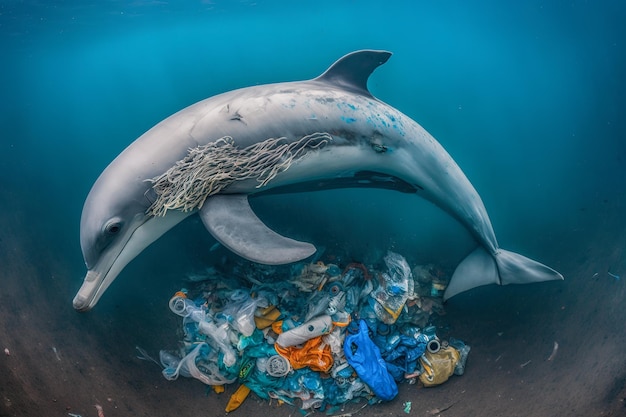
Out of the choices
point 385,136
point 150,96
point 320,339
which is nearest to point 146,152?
point 385,136

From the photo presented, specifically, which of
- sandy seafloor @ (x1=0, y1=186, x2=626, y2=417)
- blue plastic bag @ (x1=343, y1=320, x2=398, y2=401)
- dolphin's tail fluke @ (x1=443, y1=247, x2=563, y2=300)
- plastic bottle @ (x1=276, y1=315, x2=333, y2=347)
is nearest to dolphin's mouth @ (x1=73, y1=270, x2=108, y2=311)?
sandy seafloor @ (x1=0, y1=186, x2=626, y2=417)

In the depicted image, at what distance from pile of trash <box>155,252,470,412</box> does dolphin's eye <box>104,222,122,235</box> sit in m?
1.39

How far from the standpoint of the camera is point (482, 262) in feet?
12.5

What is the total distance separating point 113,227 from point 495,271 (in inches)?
136

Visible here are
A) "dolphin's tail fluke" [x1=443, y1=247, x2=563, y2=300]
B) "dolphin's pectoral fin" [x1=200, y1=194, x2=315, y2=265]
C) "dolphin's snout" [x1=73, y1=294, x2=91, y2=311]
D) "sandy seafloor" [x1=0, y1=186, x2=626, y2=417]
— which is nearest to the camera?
"dolphin's pectoral fin" [x1=200, y1=194, x2=315, y2=265]

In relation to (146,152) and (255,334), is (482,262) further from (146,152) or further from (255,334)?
(146,152)

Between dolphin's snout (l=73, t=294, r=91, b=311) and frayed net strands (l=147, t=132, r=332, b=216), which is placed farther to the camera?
dolphin's snout (l=73, t=294, r=91, b=311)

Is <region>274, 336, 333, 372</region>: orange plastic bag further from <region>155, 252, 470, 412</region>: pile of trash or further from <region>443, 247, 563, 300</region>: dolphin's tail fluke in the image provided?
<region>443, 247, 563, 300</region>: dolphin's tail fluke

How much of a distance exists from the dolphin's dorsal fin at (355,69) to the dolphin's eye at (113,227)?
5.91 feet

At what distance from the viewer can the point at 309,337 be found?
360 centimetres

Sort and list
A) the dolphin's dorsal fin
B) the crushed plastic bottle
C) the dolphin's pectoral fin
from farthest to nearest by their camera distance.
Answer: the crushed plastic bottle → the dolphin's dorsal fin → the dolphin's pectoral fin

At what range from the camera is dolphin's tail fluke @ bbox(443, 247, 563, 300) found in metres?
3.59

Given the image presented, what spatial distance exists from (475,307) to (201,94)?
162 inches

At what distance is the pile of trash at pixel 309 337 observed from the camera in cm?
359
